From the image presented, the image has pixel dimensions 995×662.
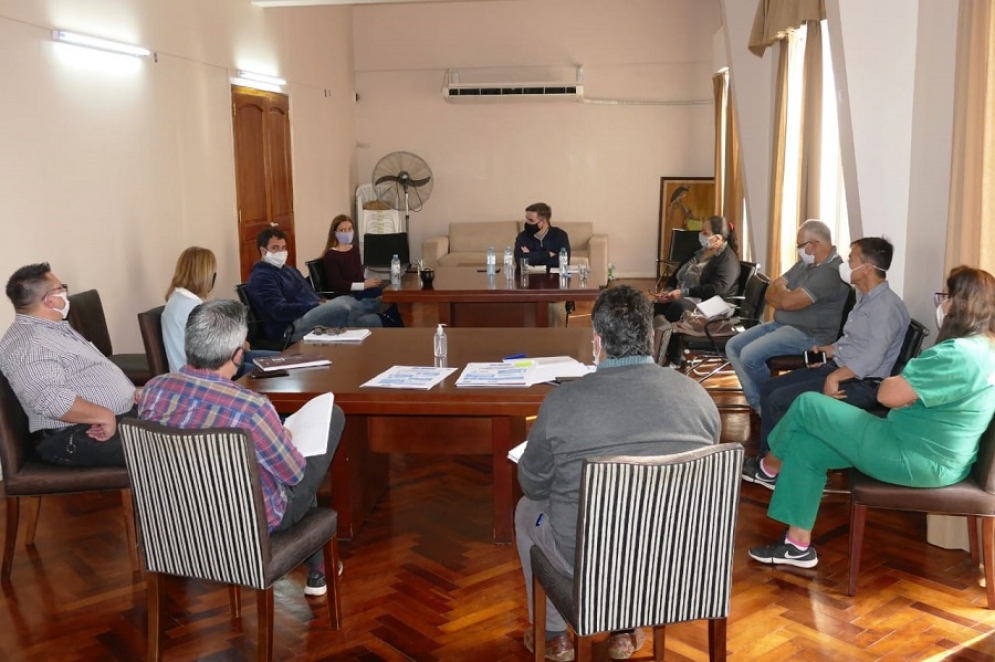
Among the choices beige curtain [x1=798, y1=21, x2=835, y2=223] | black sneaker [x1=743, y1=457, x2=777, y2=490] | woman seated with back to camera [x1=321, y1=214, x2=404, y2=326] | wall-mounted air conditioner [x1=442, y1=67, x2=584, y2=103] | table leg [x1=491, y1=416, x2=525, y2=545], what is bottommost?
black sneaker [x1=743, y1=457, x2=777, y2=490]

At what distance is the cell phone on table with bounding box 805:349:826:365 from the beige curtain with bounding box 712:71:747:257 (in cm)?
433

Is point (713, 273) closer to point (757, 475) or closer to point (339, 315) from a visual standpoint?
point (757, 475)

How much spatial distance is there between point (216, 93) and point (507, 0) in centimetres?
492

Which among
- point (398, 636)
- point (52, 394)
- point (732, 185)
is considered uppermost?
point (732, 185)

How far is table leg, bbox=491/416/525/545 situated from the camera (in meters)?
3.85

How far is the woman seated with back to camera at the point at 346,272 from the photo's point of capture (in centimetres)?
722

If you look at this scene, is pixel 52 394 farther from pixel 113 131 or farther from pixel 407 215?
pixel 407 215

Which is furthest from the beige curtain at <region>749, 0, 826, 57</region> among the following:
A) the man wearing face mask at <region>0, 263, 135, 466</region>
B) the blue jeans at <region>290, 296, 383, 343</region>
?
the man wearing face mask at <region>0, 263, 135, 466</region>

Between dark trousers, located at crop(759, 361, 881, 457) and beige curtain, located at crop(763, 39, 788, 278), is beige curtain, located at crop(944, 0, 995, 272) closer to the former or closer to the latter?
dark trousers, located at crop(759, 361, 881, 457)

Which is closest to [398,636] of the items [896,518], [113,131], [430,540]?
[430,540]

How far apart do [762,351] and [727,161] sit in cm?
519

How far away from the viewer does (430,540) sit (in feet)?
13.2

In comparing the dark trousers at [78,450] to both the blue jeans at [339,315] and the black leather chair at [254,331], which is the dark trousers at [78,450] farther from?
the blue jeans at [339,315]

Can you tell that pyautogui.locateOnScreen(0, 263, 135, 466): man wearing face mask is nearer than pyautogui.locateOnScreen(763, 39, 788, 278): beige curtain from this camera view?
Yes
